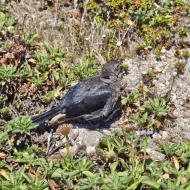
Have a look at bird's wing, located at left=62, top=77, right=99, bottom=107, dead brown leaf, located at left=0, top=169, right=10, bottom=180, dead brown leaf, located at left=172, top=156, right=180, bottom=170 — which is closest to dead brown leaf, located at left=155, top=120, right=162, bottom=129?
dead brown leaf, located at left=172, top=156, right=180, bottom=170

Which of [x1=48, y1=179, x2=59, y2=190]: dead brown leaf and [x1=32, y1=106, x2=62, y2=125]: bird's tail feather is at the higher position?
[x1=32, y1=106, x2=62, y2=125]: bird's tail feather

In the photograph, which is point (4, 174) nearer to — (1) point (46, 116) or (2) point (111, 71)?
(1) point (46, 116)

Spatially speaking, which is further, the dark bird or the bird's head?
the bird's head

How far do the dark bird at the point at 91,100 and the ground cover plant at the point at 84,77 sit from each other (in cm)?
36

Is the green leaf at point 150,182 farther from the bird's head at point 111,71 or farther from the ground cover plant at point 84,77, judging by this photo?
the bird's head at point 111,71

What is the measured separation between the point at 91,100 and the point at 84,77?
2.95 ft

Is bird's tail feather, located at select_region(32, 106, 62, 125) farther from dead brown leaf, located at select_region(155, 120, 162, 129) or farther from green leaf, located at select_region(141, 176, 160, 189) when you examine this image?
green leaf, located at select_region(141, 176, 160, 189)

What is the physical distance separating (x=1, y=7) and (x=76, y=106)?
301cm

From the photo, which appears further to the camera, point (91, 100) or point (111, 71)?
point (111, 71)

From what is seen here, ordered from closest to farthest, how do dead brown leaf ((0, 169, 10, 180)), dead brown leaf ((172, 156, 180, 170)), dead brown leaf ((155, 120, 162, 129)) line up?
dead brown leaf ((0, 169, 10, 180))
dead brown leaf ((172, 156, 180, 170))
dead brown leaf ((155, 120, 162, 129))

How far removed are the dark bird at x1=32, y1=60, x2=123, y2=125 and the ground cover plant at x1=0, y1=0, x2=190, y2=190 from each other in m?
0.36

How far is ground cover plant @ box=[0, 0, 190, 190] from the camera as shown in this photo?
20.8 ft

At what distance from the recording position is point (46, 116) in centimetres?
733

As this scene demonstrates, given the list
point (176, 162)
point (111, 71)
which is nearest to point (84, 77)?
point (111, 71)
